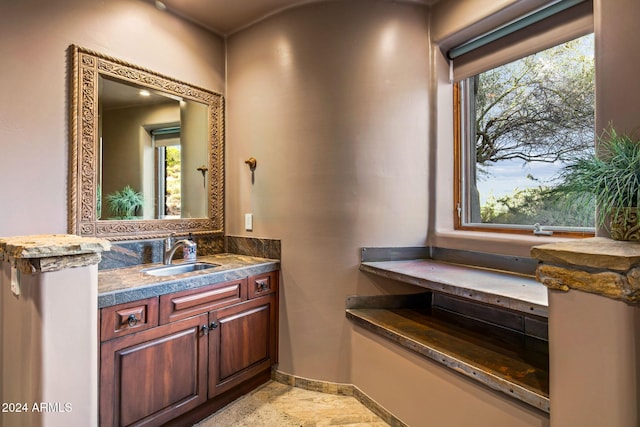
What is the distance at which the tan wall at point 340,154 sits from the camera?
2.25m

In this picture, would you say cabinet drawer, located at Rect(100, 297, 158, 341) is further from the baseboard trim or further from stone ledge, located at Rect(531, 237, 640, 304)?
stone ledge, located at Rect(531, 237, 640, 304)

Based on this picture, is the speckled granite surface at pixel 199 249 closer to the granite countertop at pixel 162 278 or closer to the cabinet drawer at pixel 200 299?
the granite countertop at pixel 162 278

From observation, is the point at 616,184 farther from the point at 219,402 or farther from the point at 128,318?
the point at 219,402

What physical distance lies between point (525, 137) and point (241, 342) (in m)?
2.16

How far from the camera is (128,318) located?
1581mm

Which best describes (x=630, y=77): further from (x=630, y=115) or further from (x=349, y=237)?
(x=349, y=237)

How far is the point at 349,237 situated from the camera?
225cm

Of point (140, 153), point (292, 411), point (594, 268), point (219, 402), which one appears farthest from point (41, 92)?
point (594, 268)

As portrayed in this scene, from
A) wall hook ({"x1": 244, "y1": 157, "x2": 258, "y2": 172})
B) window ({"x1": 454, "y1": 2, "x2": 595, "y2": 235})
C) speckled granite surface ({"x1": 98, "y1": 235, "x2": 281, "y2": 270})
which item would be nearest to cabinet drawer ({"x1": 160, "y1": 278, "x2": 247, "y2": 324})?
speckled granite surface ({"x1": 98, "y1": 235, "x2": 281, "y2": 270})

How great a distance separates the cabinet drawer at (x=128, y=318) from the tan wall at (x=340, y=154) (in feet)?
3.10

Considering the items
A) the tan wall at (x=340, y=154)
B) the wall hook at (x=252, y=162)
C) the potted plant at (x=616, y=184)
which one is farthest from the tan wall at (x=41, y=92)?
the potted plant at (x=616, y=184)

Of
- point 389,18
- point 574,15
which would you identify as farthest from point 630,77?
point 389,18

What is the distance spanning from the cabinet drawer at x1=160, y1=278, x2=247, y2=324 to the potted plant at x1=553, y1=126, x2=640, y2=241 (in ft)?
5.91

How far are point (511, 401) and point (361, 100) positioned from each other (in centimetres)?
183
